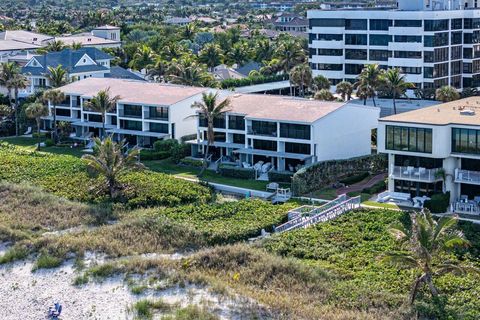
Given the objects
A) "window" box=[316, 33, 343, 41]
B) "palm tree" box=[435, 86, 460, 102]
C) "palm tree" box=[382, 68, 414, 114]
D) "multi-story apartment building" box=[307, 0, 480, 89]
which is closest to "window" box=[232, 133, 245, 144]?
"palm tree" box=[382, 68, 414, 114]

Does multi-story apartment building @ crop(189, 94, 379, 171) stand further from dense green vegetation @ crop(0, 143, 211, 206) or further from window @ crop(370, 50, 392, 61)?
window @ crop(370, 50, 392, 61)

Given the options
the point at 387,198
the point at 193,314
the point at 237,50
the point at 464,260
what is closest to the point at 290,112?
the point at 387,198

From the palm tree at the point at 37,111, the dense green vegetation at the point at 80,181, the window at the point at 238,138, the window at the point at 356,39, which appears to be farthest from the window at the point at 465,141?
the window at the point at 356,39

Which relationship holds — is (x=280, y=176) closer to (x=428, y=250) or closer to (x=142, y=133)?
(x=142, y=133)

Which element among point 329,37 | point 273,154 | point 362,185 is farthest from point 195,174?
point 329,37

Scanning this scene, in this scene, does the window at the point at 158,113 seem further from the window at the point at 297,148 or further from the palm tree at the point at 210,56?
the palm tree at the point at 210,56
